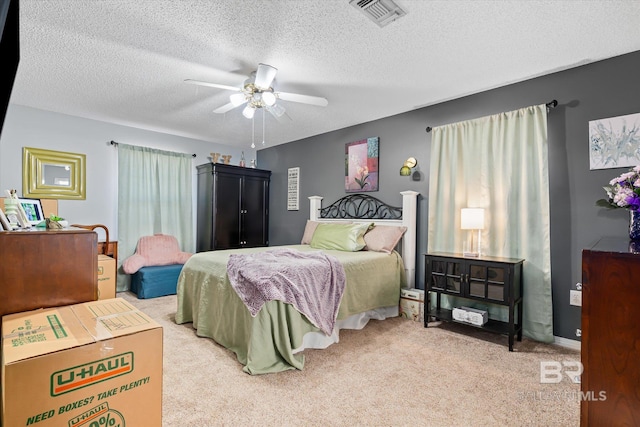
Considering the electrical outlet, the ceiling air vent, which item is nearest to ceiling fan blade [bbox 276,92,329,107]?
the ceiling air vent

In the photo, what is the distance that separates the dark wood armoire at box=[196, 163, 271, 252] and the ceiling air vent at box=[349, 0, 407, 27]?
368 centimetres

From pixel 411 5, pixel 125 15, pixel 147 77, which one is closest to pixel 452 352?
pixel 411 5

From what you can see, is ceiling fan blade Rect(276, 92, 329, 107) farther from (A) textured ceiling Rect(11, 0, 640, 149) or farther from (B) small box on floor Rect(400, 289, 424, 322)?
(B) small box on floor Rect(400, 289, 424, 322)

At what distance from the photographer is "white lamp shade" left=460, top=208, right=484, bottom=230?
3.04 meters

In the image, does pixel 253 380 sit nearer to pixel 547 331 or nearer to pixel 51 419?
pixel 51 419

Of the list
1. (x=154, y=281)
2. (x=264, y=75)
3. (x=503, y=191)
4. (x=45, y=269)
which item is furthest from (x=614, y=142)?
(x=154, y=281)

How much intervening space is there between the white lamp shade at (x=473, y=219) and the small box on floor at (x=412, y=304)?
2.90 feet

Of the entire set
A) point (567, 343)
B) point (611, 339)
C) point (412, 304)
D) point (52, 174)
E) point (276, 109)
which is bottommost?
point (567, 343)

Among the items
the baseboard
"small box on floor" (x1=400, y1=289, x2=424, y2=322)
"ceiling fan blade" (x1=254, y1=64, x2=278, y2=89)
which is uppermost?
"ceiling fan blade" (x1=254, y1=64, x2=278, y2=89)

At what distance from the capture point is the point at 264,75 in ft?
8.64

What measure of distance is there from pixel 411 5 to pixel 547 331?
9.28ft

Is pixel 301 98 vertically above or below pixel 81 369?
above

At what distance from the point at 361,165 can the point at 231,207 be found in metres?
2.28

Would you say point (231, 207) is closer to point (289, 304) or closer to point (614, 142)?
point (289, 304)
